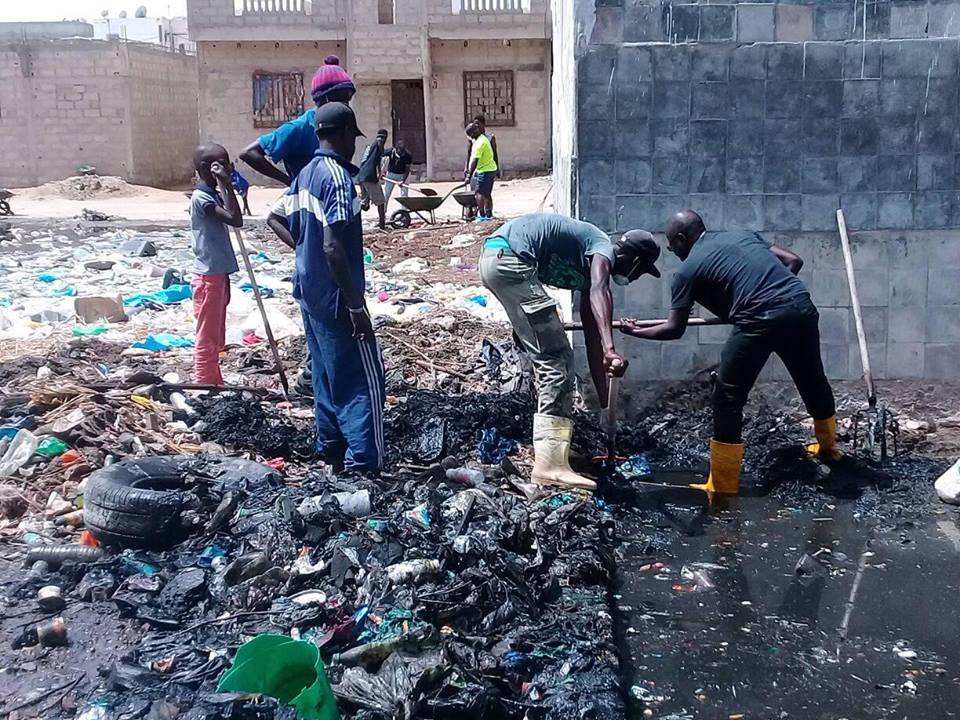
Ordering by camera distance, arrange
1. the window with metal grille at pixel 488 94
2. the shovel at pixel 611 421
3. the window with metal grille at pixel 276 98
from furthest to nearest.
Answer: the window with metal grille at pixel 488 94 < the window with metal grille at pixel 276 98 < the shovel at pixel 611 421

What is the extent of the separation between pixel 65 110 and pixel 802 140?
25.5 meters

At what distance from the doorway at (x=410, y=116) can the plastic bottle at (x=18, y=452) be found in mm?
23001

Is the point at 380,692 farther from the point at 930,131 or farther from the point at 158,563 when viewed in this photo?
the point at 930,131

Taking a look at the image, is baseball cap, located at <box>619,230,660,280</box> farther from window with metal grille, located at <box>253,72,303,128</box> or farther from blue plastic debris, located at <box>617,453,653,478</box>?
window with metal grille, located at <box>253,72,303,128</box>

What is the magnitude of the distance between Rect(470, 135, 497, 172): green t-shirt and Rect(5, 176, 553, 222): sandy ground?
4.08 feet

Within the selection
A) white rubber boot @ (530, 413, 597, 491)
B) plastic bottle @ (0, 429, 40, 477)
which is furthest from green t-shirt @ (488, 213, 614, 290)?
plastic bottle @ (0, 429, 40, 477)

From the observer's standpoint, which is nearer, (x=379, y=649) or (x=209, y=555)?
(x=379, y=649)

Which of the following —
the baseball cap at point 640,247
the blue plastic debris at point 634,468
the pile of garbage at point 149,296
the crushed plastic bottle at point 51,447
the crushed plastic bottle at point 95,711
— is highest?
the baseball cap at point 640,247

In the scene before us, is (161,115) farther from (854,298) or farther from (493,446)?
(854,298)

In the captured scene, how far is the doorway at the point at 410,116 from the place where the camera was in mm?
27766

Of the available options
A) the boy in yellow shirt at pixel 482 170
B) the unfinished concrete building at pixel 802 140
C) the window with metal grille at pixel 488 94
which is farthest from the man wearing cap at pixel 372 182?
the window with metal grille at pixel 488 94

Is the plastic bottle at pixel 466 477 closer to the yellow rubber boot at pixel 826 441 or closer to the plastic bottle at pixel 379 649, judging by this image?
the plastic bottle at pixel 379 649

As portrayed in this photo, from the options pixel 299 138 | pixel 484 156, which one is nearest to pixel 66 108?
pixel 484 156

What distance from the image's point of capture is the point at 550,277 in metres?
5.81
